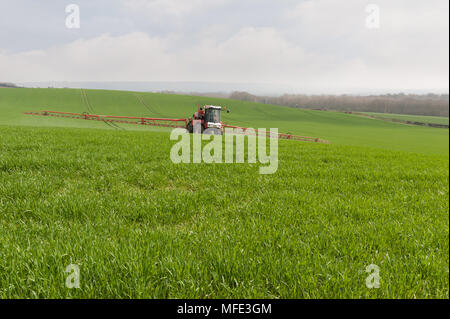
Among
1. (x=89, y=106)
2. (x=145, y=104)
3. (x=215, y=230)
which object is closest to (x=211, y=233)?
(x=215, y=230)

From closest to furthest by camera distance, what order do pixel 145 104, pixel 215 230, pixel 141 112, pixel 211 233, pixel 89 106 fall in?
pixel 211 233 < pixel 215 230 < pixel 141 112 < pixel 145 104 < pixel 89 106

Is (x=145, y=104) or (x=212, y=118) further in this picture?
(x=145, y=104)

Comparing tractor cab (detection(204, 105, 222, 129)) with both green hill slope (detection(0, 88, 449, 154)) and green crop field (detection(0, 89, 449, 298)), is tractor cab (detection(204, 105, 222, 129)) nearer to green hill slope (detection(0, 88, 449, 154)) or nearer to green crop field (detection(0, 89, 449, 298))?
green crop field (detection(0, 89, 449, 298))

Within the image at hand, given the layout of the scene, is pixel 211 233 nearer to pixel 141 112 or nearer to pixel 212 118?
pixel 212 118

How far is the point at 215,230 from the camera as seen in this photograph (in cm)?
290

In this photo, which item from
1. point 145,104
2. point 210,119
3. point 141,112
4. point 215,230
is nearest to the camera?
point 215,230

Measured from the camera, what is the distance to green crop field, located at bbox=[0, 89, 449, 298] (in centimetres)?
191

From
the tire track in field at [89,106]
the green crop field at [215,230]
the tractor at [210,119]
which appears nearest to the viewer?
the green crop field at [215,230]

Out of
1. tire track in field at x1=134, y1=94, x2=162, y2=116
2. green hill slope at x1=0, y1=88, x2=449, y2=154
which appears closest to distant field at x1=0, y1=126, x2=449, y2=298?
green hill slope at x1=0, y1=88, x2=449, y2=154

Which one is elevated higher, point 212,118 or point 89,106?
point 89,106

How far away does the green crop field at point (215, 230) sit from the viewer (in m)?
1.91

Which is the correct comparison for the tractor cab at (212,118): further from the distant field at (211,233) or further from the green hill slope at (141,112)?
the green hill slope at (141,112)

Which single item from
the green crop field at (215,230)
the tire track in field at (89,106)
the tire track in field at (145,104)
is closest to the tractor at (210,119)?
the green crop field at (215,230)
